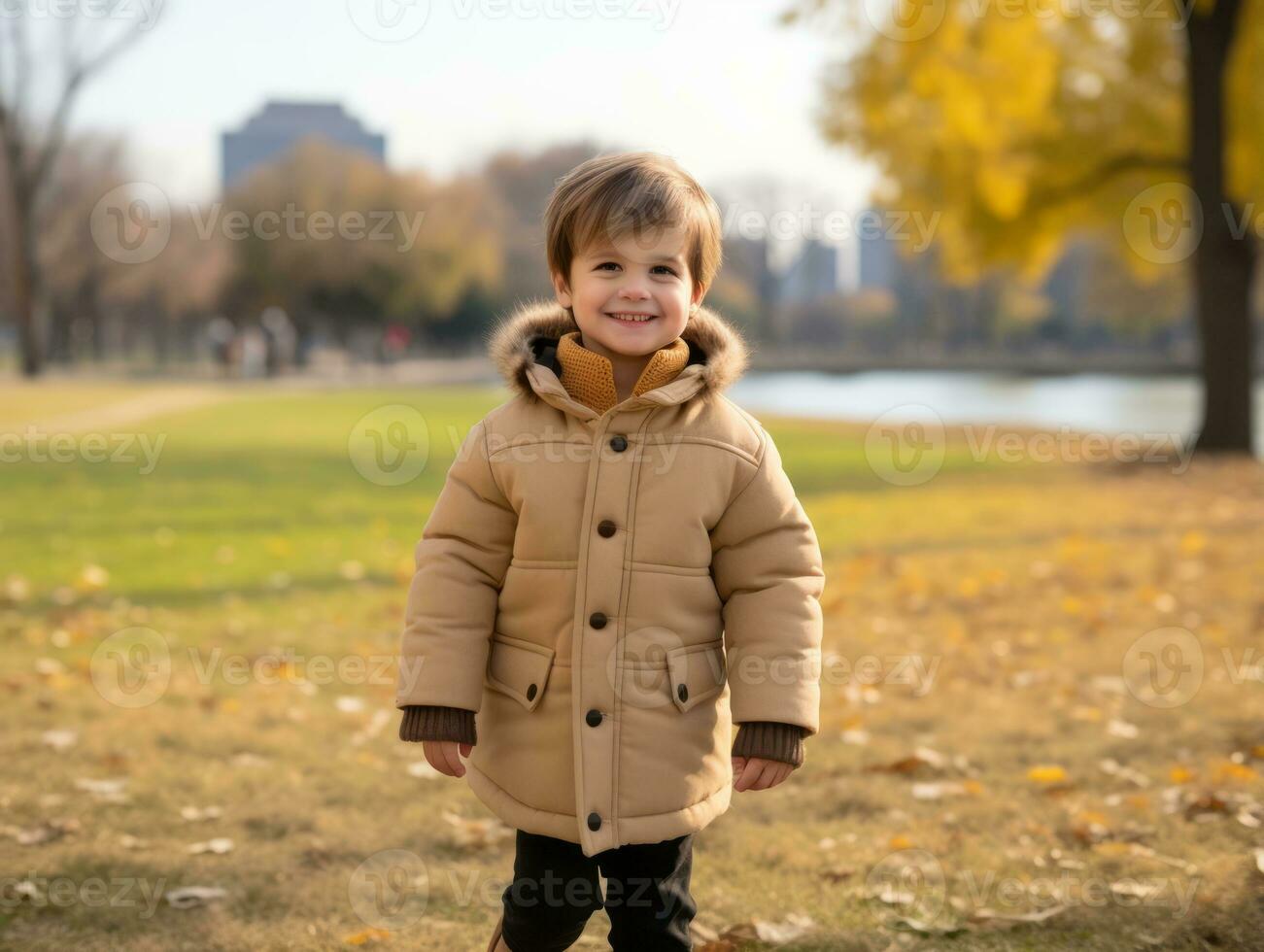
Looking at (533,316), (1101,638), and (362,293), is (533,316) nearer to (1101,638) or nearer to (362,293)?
(1101,638)

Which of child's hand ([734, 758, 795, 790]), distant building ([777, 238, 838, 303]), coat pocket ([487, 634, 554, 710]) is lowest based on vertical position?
child's hand ([734, 758, 795, 790])

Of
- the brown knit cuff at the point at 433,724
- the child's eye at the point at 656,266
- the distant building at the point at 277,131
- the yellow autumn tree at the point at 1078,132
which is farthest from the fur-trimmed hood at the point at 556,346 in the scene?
the distant building at the point at 277,131

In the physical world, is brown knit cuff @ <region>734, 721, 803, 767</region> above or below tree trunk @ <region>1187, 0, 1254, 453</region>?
below

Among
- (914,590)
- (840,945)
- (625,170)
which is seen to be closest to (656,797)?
(840,945)

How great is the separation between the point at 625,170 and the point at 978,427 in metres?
18.7

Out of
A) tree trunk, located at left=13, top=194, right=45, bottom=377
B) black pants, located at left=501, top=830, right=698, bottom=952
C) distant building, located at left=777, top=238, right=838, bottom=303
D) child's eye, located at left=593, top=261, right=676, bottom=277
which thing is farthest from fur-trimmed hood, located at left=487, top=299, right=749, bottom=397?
distant building, located at left=777, top=238, right=838, bottom=303

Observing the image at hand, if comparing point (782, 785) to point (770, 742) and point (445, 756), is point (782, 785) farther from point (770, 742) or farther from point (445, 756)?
point (445, 756)

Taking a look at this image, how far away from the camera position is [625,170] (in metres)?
2.40

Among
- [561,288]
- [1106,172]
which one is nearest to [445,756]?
[561,288]

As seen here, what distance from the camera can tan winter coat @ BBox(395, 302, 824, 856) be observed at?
2363 mm

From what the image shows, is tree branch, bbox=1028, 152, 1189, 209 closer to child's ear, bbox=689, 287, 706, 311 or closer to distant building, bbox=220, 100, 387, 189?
child's ear, bbox=689, 287, 706, 311

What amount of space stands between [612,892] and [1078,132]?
57.3ft

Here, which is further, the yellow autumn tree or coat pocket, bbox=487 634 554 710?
the yellow autumn tree

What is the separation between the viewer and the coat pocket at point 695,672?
93.7 inches
